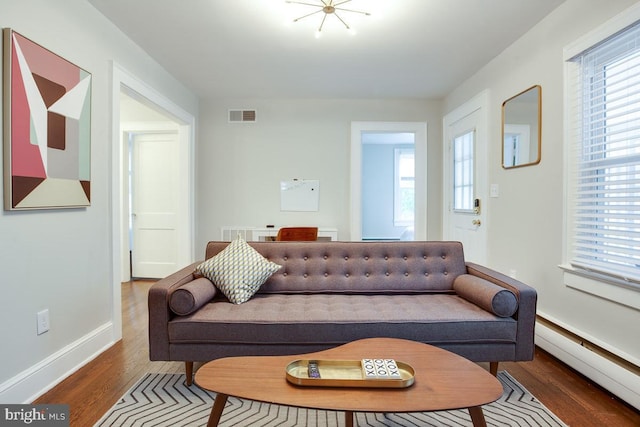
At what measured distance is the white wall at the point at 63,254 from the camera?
181 centimetres

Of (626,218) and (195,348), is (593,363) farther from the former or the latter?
(195,348)

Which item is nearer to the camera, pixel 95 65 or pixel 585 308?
pixel 585 308

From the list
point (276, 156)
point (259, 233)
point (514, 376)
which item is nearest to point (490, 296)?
point (514, 376)

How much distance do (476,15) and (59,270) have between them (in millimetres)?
3273

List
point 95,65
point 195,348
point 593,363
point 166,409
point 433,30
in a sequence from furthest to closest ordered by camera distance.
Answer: point 433,30 → point 95,65 → point 593,363 → point 195,348 → point 166,409

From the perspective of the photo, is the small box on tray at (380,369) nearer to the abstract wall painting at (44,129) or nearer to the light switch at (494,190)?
the abstract wall painting at (44,129)

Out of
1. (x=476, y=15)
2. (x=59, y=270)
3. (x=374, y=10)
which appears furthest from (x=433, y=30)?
(x=59, y=270)

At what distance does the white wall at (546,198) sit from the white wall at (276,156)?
150 centimetres

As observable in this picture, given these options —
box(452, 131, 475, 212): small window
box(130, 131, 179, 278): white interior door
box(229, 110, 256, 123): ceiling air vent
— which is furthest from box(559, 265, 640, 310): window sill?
box(130, 131, 179, 278): white interior door

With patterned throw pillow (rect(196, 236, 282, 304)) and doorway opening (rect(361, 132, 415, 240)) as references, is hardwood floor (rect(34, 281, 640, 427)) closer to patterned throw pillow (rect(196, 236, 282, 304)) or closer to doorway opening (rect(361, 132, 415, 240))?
patterned throw pillow (rect(196, 236, 282, 304))

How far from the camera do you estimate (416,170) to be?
475 centimetres

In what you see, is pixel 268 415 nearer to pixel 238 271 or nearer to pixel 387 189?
pixel 238 271

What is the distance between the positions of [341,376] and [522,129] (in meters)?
2.56

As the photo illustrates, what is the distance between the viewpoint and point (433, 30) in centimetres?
281
